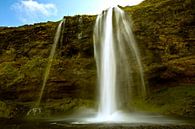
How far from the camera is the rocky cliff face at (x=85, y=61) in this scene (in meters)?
29.4

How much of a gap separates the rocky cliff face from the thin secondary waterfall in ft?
2.18

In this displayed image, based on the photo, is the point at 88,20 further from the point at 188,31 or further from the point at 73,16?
the point at 188,31

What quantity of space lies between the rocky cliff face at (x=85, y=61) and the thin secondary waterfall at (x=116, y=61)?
2.18ft

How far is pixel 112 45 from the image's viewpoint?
102 ft

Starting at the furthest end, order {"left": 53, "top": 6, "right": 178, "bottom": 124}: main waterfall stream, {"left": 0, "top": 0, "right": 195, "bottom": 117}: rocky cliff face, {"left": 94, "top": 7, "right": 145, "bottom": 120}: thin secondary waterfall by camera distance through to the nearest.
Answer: {"left": 94, "top": 7, "right": 145, "bottom": 120}: thin secondary waterfall, {"left": 0, "top": 0, "right": 195, "bottom": 117}: rocky cliff face, {"left": 53, "top": 6, "right": 178, "bottom": 124}: main waterfall stream

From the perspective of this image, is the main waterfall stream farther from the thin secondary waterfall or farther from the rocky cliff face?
the rocky cliff face

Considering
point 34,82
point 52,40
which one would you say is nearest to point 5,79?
point 34,82

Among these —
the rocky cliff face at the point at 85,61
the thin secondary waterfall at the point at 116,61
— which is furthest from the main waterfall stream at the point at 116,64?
the rocky cliff face at the point at 85,61

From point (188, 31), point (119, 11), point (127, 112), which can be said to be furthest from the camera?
point (119, 11)

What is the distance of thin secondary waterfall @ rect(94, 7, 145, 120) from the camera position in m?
29.5

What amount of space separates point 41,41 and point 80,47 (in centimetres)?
381

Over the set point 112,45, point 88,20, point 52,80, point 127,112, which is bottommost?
point 127,112

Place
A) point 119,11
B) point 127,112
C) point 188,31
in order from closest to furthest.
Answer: point 127,112, point 188,31, point 119,11

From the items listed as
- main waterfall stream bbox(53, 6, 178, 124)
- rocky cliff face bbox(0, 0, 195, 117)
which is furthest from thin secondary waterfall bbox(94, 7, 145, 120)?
rocky cliff face bbox(0, 0, 195, 117)
